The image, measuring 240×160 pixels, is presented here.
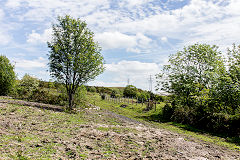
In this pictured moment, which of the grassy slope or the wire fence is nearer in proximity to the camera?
the grassy slope

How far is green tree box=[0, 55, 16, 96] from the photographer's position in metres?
35.5

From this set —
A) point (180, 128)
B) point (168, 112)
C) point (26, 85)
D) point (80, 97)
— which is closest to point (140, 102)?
point (168, 112)

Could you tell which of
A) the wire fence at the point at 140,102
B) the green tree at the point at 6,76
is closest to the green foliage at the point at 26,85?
the green tree at the point at 6,76

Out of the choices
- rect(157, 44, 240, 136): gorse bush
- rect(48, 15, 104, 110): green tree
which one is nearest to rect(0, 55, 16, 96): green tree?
rect(48, 15, 104, 110): green tree

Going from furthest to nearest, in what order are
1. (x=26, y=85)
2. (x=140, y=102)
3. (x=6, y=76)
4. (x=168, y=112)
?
(x=140, y=102)
(x=26, y=85)
(x=6, y=76)
(x=168, y=112)

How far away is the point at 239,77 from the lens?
63.2 ft

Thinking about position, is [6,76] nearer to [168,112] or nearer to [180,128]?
[168,112]

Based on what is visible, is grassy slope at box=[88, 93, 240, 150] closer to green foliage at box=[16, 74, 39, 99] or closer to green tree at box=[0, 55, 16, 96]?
green foliage at box=[16, 74, 39, 99]

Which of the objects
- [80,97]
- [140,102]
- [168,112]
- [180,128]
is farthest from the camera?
[140,102]

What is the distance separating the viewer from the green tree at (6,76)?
3551cm

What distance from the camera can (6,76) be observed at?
118 feet

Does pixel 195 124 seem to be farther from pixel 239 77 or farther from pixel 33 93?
pixel 33 93

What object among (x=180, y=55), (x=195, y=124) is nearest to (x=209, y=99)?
(x=195, y=124)

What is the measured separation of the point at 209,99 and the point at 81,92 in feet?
71.5
